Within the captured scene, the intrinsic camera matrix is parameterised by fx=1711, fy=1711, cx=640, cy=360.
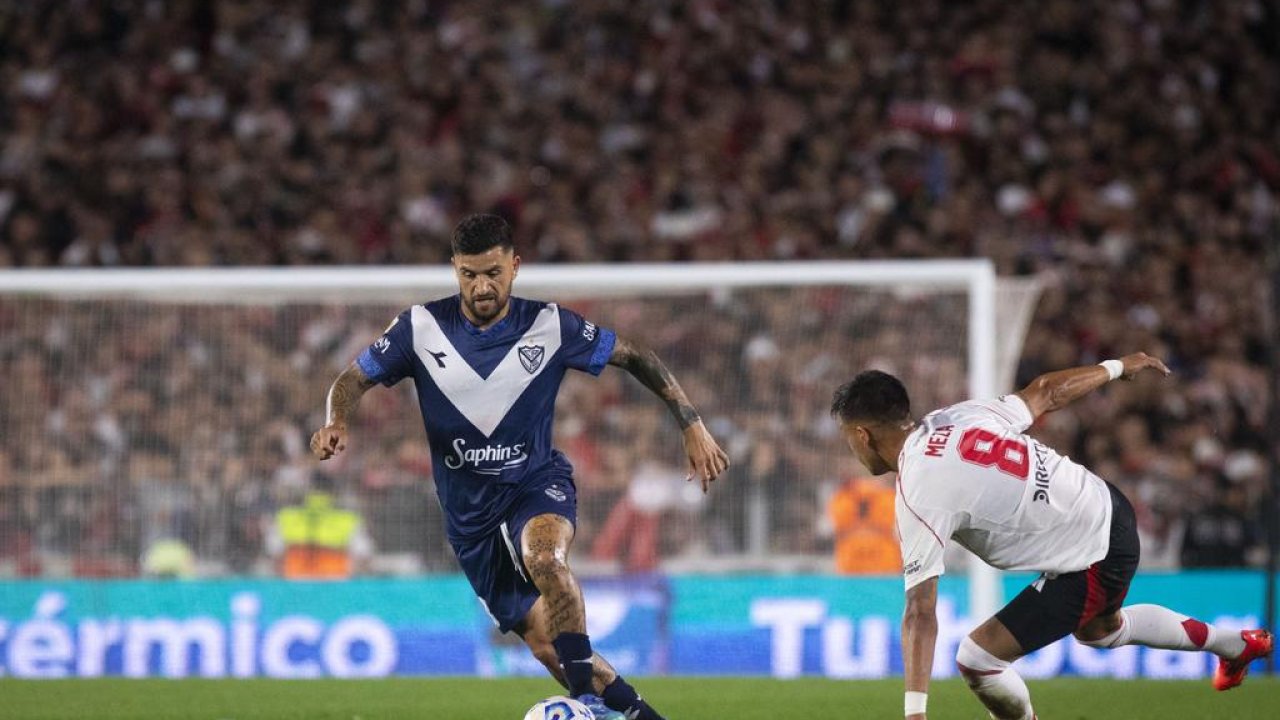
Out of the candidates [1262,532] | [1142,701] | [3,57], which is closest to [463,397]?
[1142,701]

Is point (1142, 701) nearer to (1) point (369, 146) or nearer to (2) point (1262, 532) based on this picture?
(2) point (1262, 532)

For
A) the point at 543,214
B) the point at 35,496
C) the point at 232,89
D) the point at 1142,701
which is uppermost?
the point at 232,89

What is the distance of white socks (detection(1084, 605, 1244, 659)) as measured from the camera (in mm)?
7363

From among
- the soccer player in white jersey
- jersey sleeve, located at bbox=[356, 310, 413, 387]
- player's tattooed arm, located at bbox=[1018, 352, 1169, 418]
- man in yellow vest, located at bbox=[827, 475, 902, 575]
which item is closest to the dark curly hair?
jersey sleeve, located at bbox=[356, 310, 413, 387]

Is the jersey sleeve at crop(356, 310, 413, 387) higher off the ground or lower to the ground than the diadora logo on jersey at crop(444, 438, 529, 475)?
higher

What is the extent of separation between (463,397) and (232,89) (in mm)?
13965

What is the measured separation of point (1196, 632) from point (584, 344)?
9.66 ft

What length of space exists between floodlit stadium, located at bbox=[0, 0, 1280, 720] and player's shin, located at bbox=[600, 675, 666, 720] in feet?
0.20

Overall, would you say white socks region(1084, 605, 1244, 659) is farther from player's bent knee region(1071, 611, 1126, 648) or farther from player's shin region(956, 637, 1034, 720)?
player's shin region(956, 637, 1034, 720)

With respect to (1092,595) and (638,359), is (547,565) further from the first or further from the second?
(1092,595)

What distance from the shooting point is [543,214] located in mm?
18359

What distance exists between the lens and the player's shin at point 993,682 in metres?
6.86

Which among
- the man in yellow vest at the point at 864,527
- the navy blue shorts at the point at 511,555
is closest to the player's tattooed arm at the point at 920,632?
the navy blue shorts at the point at 511,555

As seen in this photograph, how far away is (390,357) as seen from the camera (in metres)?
7.46
